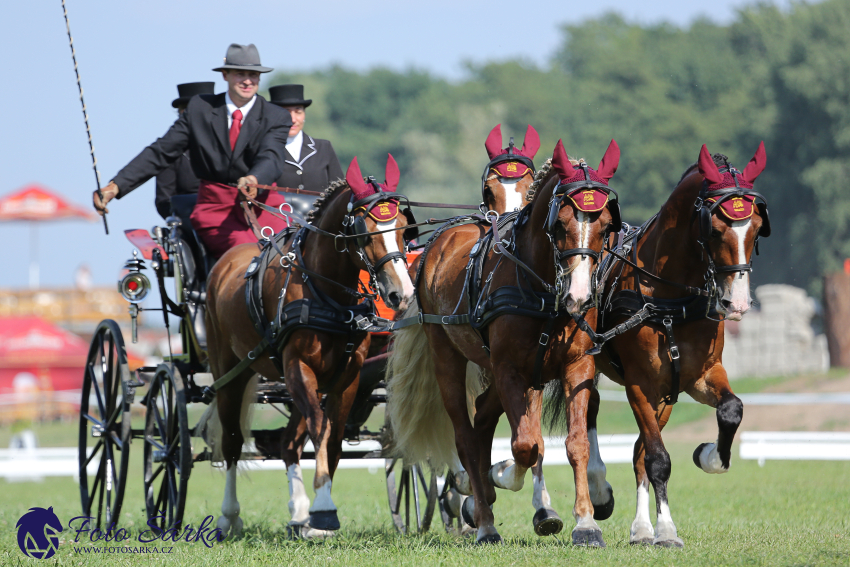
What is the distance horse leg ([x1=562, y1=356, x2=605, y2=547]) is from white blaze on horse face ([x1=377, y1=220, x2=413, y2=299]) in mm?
1058

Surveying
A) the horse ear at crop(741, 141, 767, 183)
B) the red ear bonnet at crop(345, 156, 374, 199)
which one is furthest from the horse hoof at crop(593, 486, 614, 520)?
the red ear bonnet at crop(345, 156, 374, 199)

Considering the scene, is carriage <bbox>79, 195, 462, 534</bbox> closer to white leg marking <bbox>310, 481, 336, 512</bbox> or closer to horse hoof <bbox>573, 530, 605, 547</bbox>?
white leg marking <bbox>310, 481, 336, 512</bbox>

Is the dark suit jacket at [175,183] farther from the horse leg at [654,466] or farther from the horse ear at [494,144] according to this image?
the horse leg at [654,466]

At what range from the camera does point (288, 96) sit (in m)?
9.34

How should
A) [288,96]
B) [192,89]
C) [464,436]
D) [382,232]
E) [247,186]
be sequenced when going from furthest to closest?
[192,89], [288,96], [247,186], [464,436], [382,232]

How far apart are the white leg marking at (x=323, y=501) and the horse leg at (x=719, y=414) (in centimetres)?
214

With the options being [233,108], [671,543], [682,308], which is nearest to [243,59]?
[233,108]

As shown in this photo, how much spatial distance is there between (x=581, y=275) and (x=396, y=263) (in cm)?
132

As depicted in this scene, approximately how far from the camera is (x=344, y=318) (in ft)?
22.1

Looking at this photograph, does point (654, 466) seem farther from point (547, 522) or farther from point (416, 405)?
point (416, 405)

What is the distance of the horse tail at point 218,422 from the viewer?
7.65m

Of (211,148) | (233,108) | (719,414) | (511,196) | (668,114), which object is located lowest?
(719,414)

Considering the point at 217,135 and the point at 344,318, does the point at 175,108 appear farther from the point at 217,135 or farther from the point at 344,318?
the point at 344,318

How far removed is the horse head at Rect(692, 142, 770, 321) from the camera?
215 inches
